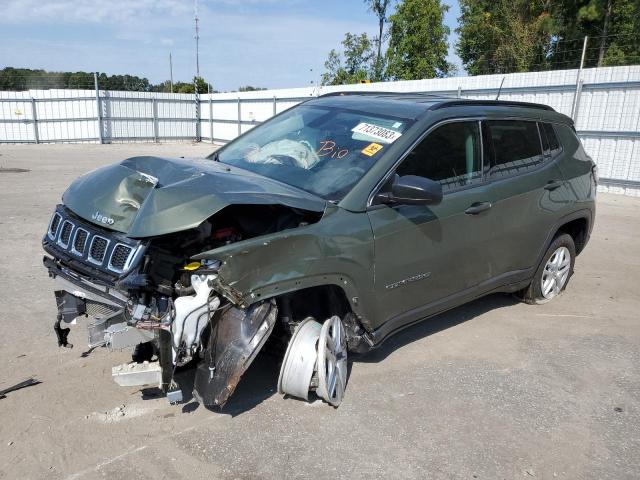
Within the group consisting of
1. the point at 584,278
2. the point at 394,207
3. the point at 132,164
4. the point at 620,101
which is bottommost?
the point at 584,278

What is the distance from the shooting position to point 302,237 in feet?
10.1

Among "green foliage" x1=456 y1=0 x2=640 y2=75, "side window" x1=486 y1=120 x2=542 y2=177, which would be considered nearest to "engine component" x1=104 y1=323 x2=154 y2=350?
"side window" x1=486 y1=120 x2=542 y2=177

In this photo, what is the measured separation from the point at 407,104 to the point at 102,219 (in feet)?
7.88

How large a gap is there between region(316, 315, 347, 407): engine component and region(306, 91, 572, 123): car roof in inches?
64.7

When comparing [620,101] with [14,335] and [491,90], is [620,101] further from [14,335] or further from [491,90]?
[14,335]

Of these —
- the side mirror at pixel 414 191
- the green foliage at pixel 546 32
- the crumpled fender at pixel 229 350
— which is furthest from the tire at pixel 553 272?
the green foliage at pixel 546 32

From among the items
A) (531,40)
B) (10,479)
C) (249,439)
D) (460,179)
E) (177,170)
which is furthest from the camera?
(531,40)

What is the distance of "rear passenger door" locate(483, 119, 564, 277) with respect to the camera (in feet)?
14.3

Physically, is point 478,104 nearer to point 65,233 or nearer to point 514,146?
point 514,146

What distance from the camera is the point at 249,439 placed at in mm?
3070

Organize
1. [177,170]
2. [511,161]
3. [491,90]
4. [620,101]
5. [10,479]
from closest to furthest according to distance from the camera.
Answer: [10,479], [177,170], [511,161], [620,101], [491,90]

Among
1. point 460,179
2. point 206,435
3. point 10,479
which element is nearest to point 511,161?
point 460,179

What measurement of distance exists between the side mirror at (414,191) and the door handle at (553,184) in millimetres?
1903

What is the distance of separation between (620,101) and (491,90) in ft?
10.5
